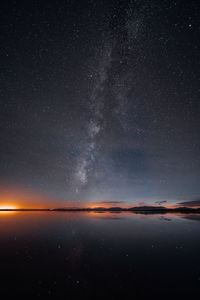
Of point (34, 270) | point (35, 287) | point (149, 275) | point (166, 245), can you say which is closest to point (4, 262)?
point (34, 270)

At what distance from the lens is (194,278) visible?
9766mm

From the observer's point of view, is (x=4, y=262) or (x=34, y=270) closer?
(x=34, y=270)

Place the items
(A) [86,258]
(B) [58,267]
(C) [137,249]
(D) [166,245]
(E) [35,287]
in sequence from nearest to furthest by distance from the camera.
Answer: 1. (E) [35,287]
2. (B) [58,267]
3. (A) [86,258]
4. (C) [137,249]
5. (D) [166,245]

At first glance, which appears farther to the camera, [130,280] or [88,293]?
[130,280]

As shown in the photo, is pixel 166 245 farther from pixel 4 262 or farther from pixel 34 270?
pixel 4 262

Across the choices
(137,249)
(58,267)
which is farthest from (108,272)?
(137,249)

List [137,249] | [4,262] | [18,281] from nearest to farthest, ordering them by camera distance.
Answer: [18,281], [4,262], [137,249]

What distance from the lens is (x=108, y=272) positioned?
34.5 feet

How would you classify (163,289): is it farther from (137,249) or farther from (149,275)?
(137,249)

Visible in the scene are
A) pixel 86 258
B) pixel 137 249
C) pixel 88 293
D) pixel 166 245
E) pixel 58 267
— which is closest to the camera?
pixel 88 293

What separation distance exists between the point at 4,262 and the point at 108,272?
7.11 meters

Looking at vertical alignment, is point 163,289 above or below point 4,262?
below

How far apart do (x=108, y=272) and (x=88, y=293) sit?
2727 millimetres

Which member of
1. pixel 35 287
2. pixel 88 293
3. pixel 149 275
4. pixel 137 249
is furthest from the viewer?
pixel 137 249
